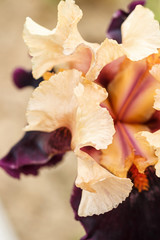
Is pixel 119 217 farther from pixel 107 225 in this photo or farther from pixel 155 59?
pixel 155 59

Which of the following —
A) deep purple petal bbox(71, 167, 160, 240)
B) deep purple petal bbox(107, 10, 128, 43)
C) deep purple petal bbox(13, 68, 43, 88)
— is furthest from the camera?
deep purple petal bbox(13, 68, 43, 88)

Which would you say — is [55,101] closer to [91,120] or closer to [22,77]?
[91,120]

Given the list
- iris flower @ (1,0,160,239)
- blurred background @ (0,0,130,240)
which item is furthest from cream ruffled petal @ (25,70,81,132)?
blurred background @ (0,0,130,240)

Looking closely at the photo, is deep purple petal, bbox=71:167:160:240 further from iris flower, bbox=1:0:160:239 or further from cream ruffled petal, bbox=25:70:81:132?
cream ruffled petal, bbox=25:70:81:132

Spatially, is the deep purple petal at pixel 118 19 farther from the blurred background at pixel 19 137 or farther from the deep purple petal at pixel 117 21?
the blurred background at pixel 19 137

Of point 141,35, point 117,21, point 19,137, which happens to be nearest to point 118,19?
point 117,21

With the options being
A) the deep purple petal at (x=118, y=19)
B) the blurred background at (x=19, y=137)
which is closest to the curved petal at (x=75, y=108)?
the deep purple petal at (x=118, y=19)
